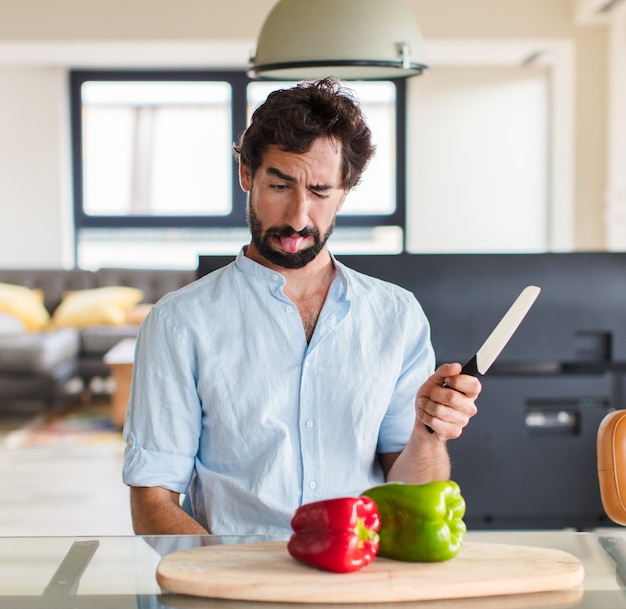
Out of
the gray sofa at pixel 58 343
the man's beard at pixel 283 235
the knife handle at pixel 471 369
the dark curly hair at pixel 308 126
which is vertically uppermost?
the dark curly hair at pixel 308 126

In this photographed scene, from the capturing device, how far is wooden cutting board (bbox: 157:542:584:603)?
1028 mm

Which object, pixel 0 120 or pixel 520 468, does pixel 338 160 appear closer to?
pixel 520 468

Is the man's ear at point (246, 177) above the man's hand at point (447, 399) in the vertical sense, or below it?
above

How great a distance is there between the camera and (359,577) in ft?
3.46

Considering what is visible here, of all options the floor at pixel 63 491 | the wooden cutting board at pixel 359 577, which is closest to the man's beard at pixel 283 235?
the wooden cutting board at pixel 359 577

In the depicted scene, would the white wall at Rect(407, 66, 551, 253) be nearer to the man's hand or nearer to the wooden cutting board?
the man's hand

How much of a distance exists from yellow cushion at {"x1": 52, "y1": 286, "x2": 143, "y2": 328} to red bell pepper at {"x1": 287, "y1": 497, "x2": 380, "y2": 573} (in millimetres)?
6109

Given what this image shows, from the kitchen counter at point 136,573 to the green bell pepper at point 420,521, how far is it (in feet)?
0.28

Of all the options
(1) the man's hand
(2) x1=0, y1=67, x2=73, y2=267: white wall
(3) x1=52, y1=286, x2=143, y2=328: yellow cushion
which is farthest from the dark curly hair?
(2) x1=0, y1=67, x2=73, y2=267: white wall

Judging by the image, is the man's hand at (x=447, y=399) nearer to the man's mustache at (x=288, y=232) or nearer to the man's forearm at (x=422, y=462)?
the man's forearm at (x=422, y=462)

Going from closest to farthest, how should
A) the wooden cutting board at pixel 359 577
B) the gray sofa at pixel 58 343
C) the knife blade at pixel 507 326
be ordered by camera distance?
the wooden cutting board at pixel 359 577 < the knife blade at pixel 507 326 < the gray sofa at pixel 58 343

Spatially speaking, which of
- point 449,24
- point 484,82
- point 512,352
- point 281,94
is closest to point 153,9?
point 449,24

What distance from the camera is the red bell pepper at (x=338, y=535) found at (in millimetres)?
1067

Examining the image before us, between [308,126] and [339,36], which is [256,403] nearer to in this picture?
[308,126]
